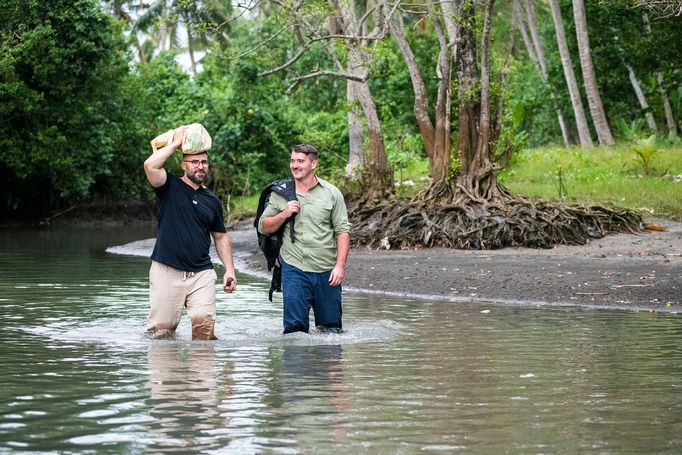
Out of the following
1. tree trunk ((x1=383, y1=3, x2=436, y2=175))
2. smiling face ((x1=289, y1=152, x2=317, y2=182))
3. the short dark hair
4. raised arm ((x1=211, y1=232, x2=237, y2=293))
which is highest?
tree trunk ((x1=383, y1=3, x2=436, y2=175))

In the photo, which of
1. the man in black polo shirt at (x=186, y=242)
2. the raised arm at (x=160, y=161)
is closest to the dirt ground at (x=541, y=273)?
the man in black polo shirt at (x=186, y=242)

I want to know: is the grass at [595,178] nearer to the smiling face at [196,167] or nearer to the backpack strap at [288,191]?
the backpack strap at [288,191]

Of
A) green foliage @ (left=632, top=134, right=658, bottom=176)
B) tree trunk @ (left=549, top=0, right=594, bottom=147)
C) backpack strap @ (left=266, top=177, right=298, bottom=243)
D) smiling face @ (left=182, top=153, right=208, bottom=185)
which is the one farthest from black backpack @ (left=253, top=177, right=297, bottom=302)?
tree trunk @ (left=549, top=0, right=594, bottom=147)

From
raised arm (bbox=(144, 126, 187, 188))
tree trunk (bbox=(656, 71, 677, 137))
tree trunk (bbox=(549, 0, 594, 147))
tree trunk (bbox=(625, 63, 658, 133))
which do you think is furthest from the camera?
tree trunk (bbox=(625, 63, 658, 133))

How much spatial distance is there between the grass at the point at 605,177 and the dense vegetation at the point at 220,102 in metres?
0.19

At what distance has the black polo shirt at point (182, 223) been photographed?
33.1 ft

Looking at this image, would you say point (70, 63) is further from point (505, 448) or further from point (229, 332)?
point (505, 448)

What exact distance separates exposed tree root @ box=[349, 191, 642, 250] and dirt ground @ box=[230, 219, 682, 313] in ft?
0.93

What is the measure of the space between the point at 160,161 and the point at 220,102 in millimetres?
28993

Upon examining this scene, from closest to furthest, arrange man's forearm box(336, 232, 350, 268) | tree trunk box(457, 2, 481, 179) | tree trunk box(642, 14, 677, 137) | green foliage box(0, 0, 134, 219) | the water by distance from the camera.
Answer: the water
man's forearm box(336, 232, 350, 268)
tree trunk box(457, 2, 481, 179)
green foliage box(0, 0, 134, 219)
tree trunk box(642, 14, 677, 137)

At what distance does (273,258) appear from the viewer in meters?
10.6

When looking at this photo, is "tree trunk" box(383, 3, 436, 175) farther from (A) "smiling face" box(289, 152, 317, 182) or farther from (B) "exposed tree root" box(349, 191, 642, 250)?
(A) "smiling face" box(289, 152, 317, 182)

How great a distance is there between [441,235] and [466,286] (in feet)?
14.8

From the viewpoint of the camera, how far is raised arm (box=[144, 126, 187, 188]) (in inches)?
382
